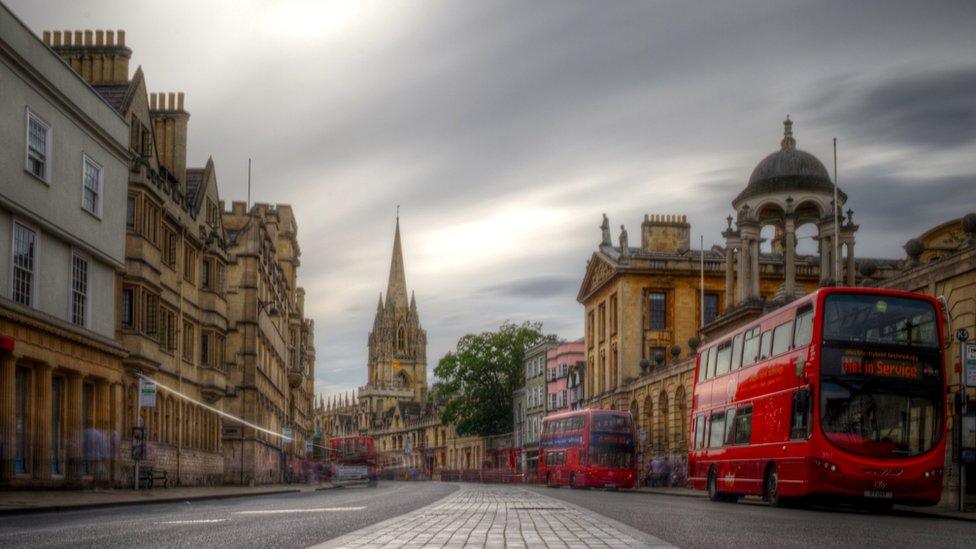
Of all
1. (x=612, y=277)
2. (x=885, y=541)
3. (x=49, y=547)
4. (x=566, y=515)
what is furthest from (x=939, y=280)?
(x=612, y=277)

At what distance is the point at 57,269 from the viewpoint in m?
29.5

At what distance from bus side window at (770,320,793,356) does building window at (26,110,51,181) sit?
59.2ft

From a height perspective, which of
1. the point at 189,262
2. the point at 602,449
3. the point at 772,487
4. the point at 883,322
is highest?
the point at 189,262

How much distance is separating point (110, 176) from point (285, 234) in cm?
5014

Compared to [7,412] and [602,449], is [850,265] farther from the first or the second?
[7,412]

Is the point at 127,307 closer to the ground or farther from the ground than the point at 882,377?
farther from the ground

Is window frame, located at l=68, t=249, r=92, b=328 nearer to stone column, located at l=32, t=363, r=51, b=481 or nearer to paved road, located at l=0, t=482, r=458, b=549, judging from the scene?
stone column, located at l=32, t=363, r=51, b=481

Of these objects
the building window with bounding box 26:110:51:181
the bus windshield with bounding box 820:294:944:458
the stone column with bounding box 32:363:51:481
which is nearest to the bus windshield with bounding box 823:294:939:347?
the bus windshield with bounding box 820:294:944:458

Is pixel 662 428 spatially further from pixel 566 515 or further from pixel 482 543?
pixel 482 543

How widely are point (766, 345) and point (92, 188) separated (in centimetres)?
1874

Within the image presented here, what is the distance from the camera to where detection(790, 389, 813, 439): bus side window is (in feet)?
76.7

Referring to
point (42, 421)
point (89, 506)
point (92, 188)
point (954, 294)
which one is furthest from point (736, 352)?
point (92, 188)

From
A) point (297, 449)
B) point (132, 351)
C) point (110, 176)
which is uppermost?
point (110, 176)

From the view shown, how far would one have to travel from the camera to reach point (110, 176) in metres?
33.3
